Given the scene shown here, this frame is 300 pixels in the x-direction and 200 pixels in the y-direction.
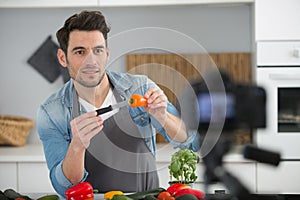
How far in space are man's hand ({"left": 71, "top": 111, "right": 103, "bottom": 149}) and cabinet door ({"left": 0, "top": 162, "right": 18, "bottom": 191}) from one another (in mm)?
1312

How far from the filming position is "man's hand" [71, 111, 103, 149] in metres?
2.09

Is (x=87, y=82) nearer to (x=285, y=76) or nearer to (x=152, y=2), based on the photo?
(x=152, y=2)

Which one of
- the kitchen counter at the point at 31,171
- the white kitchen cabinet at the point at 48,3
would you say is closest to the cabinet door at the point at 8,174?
the kitchen counter at the point at 31,171

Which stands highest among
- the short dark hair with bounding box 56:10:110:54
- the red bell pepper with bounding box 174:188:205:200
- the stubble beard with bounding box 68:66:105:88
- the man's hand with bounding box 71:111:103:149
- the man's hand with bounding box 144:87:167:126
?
the short dark hair with bounding box 56:10:110:54

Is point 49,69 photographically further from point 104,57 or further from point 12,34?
point 104,57

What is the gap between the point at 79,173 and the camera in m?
2.22

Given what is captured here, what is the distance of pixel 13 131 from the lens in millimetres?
3564

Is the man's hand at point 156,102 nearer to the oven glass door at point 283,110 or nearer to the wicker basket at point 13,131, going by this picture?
the oven glass door at point 283,110

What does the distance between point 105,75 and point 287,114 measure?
1488 mm

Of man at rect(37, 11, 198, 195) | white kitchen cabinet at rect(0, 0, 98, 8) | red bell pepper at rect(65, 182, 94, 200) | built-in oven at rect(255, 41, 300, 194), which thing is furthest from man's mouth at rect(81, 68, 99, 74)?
built-in oven at rect(255, 41, 300, 194)

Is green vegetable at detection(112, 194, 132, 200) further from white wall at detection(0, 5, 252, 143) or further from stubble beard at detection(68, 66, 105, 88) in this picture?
white wall at detection(0, 5, 252, 143)

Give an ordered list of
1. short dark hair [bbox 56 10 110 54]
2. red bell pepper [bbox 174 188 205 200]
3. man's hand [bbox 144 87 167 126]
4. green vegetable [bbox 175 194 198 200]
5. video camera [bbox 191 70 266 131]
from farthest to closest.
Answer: short dark hair [bbox 56 10 110 54] → man's hand [bbox 144 87 167 126] → red bell pepper [bbox 174 188 205 200] → green vegetable [bbox 175 194 198 200] → video camera [bbox 191 70 266 131]

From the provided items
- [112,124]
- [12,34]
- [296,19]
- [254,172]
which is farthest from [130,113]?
[12,34]

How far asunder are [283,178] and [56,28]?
175 cm
